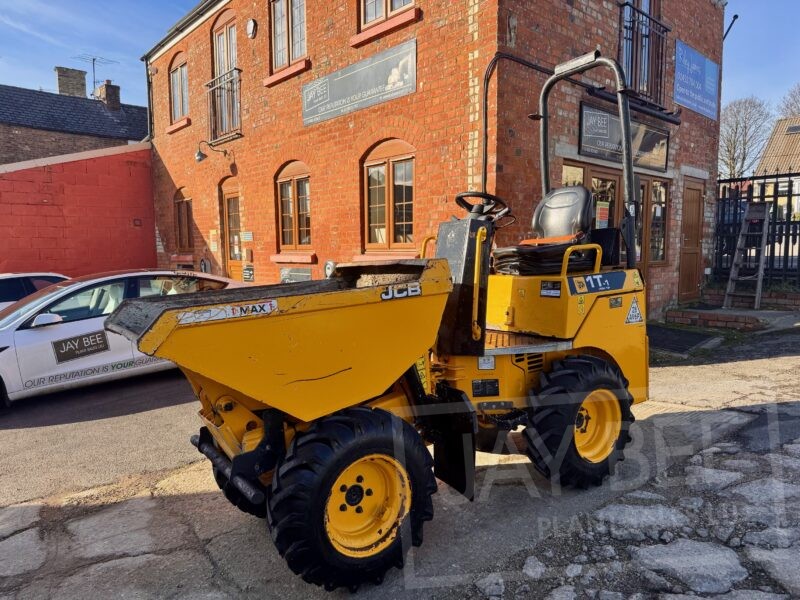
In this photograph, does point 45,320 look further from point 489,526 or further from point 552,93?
point 552,93

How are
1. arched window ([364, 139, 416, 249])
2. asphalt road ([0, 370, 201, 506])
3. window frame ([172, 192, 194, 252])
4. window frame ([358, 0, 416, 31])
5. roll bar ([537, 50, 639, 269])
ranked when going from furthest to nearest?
window frame ([172, 192, 194, 252]) < arched window ([364, 139, 416, 249]) < window frame ([358, 0, 416, 31]) < asphalt road ([0, 370, 201, 506]) < roll bar ([537, 50, 639, 269])

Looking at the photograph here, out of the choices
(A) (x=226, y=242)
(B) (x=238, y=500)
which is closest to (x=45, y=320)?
(B) (x=238, y=500)

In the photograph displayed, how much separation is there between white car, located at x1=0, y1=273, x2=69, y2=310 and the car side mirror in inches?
121

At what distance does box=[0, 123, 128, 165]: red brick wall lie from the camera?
58.9ft

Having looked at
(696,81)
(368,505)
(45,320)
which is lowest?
(368,505)

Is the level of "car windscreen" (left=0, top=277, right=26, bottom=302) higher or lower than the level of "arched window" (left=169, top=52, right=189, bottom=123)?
lower

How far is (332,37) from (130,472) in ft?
24.3

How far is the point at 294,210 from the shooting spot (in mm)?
10281

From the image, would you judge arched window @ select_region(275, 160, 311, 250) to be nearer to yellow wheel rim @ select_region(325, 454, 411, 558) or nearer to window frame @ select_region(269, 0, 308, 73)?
window frame @ select_region(269, 0, 308, 73)

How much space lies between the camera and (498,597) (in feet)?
8.43

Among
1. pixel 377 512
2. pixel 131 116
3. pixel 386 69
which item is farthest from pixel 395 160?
pixel 131 116

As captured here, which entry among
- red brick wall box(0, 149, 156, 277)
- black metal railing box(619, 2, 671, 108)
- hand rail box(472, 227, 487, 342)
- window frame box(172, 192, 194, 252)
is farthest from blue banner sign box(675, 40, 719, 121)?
red brick wall box(0, 149, 156, 277)

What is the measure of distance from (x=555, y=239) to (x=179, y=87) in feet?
44.2

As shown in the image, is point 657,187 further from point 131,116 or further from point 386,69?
point 131,116
